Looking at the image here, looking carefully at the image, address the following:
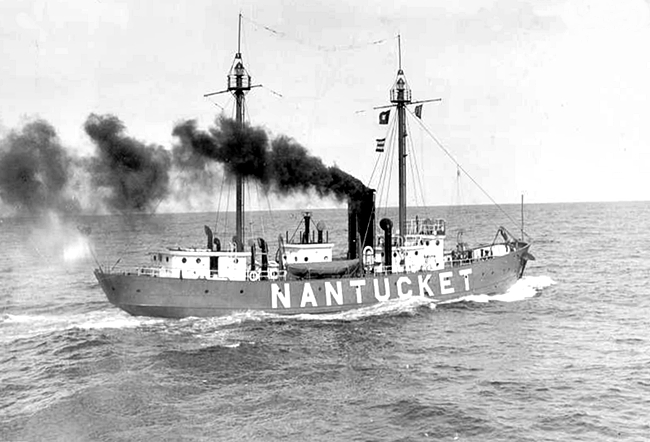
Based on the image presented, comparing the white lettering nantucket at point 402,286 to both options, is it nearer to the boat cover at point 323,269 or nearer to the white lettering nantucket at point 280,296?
the boat cover at point 323,269

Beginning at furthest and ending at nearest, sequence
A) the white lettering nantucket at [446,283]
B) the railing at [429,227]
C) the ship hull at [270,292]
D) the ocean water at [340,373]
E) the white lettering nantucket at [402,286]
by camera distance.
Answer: the railing at [429,227] < the white lettering nantucket at [446,283] < the white lettering nantucket at [402,286] < the ship hull at [270,292] < the ocean water at [340,373]

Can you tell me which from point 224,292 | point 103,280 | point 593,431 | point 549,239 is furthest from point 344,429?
point 549,239

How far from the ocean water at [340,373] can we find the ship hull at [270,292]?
2.06ft

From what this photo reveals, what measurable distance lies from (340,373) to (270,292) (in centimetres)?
890

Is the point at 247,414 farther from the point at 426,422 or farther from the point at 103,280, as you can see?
the point at 103,280

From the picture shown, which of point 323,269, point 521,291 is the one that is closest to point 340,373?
point 323,269

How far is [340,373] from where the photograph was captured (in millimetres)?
20781

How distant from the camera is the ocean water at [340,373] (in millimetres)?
16062

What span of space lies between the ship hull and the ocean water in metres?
0.63

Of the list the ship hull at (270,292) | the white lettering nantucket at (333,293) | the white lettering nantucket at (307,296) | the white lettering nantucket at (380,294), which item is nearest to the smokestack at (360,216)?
the white lettering nantucket at (380,294)

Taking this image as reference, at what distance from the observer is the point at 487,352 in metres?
23.3

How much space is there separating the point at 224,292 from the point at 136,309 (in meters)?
3.99

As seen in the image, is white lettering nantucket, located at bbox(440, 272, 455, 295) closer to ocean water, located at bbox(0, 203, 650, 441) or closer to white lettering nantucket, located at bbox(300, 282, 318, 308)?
ocean water, located at bbox(0, 203, 650, 441)

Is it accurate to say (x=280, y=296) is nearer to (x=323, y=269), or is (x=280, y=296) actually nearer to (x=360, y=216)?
(x=323, y=269)
